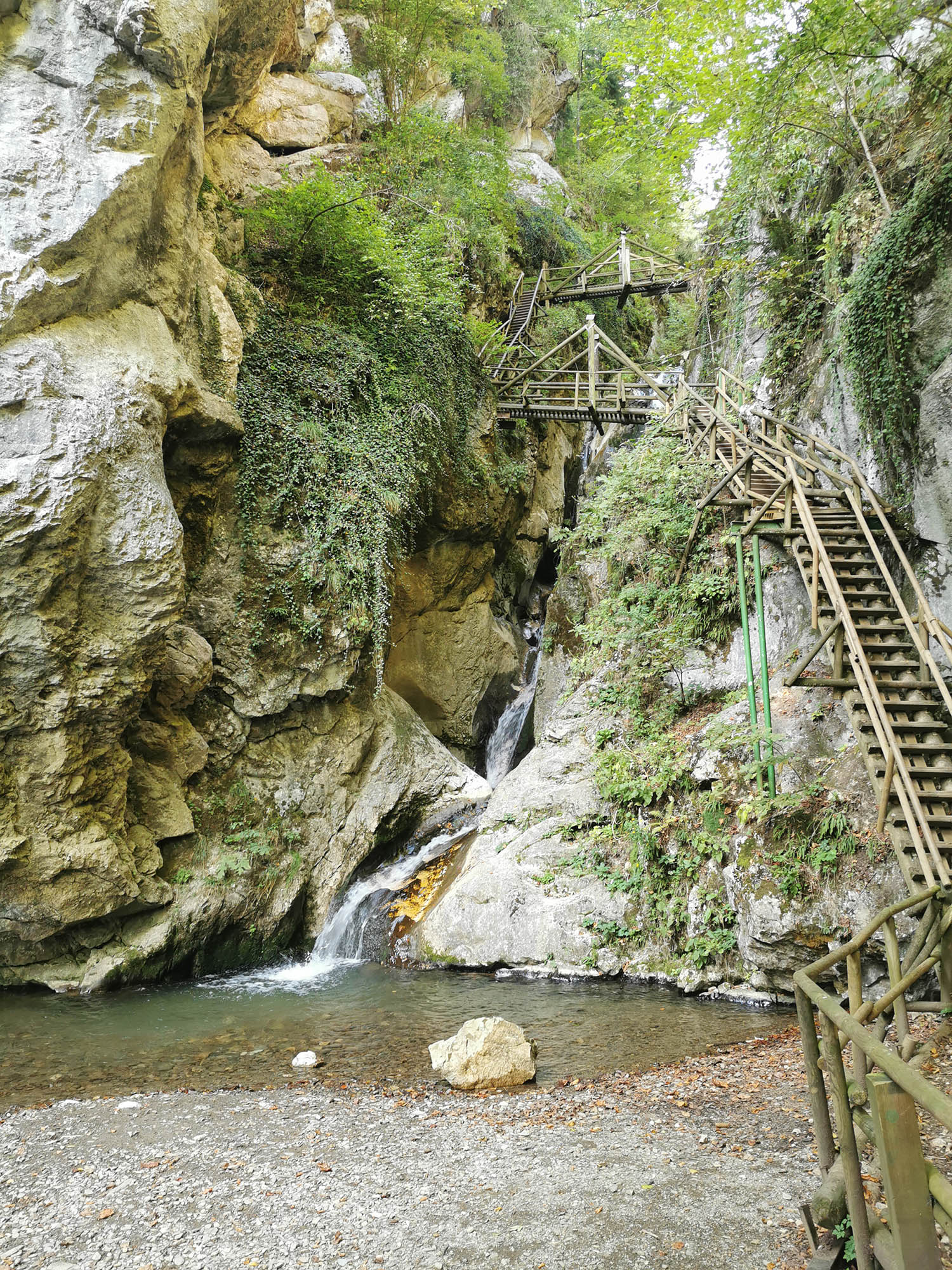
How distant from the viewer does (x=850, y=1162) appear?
2.59 meters

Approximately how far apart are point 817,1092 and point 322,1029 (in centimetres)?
543

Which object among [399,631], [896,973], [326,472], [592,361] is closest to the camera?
[896,973]

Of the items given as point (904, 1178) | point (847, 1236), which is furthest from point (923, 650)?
point (904, 1178)

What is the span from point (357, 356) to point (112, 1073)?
10.6 meters

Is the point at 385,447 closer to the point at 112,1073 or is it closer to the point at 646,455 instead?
the point at 646,455

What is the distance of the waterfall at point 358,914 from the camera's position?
9641mm

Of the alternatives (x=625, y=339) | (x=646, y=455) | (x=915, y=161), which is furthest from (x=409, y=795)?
(x=625, y=339)

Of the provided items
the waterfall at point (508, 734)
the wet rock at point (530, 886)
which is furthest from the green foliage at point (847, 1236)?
the waterfall at point (508, 734)

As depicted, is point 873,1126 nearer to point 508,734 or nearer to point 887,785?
point 887,785

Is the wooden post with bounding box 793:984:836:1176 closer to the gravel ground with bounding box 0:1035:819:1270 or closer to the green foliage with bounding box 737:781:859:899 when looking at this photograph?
the gravel ground with bounding box 0:1035:819:1270

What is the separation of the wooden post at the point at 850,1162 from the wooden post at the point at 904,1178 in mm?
352

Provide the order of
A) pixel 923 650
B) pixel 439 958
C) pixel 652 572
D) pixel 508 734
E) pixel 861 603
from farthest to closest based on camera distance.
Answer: pixel 508 734 < pixel 652 572 < pixel 439 958 < pixel 861 603 < pixel 923 650

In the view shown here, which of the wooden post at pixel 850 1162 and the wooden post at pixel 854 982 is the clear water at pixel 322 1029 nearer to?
the wooden post at pixel 854 982

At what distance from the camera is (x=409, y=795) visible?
11906 millimetres
